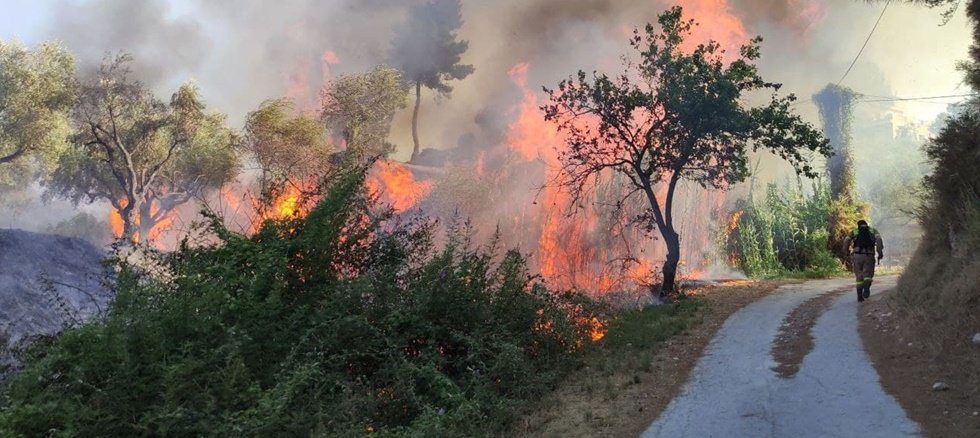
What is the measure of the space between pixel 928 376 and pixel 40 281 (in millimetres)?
20911

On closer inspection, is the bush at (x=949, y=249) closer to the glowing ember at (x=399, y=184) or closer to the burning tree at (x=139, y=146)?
the burning tree at (x=139, y=146)

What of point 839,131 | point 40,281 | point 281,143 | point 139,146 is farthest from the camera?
point 281,143

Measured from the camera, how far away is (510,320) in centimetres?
1151

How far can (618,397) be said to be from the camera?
8844 millimetres

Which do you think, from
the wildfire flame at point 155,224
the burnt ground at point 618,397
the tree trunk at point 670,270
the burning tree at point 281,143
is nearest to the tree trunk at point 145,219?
the wildfire flame at point 155,224

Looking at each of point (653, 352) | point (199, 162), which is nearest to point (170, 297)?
point (653, 352)

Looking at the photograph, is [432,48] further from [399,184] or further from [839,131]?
[839,131]

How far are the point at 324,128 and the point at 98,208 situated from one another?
33.4 m

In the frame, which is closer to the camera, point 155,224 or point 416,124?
point 155,224

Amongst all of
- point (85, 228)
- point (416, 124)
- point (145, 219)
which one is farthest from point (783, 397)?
point (85, 228)

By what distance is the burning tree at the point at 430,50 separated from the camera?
59969 millimetres

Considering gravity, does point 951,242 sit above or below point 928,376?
above

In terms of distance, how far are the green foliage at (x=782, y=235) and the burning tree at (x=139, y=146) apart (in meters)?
31.2

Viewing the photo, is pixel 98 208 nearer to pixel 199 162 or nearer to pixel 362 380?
pixel 199 162
